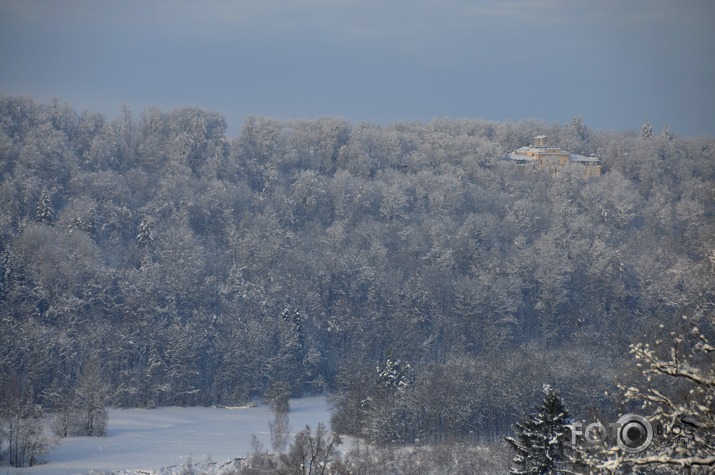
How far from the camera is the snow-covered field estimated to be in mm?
30750

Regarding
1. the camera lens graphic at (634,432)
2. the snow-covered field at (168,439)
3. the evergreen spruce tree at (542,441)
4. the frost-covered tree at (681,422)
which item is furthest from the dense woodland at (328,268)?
the frost-covered tree at (681,422)

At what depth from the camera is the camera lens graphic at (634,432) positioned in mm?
7900

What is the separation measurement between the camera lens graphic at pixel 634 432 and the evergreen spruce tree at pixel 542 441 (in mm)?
7587

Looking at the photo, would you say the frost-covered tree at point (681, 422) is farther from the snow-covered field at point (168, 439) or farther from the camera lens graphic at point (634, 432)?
the snow-covered field at point (168, 439)

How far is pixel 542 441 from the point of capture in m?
17.4

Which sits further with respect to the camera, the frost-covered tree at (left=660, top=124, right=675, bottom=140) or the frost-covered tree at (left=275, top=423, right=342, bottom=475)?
the frost-covered tree at (left=660, top=124, right=675, bottom=140)

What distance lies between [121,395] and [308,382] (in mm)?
10518

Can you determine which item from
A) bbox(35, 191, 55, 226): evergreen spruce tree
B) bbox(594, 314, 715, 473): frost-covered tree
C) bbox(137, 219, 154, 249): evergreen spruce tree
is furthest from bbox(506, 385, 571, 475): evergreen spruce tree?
bbox(35, 191, 55, 226): evergreen spruce tree

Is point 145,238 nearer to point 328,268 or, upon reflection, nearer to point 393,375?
point 328,268

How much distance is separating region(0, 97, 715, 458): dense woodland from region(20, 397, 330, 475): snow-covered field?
1.70 metres

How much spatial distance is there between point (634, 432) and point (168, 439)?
29.1 m

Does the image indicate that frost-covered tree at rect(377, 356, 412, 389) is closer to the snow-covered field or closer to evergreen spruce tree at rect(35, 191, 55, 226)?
the snow-covered field

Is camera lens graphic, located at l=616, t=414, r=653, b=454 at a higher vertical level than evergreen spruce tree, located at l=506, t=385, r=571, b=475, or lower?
higher

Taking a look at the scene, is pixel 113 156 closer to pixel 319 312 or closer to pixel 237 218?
pixel 237 218
